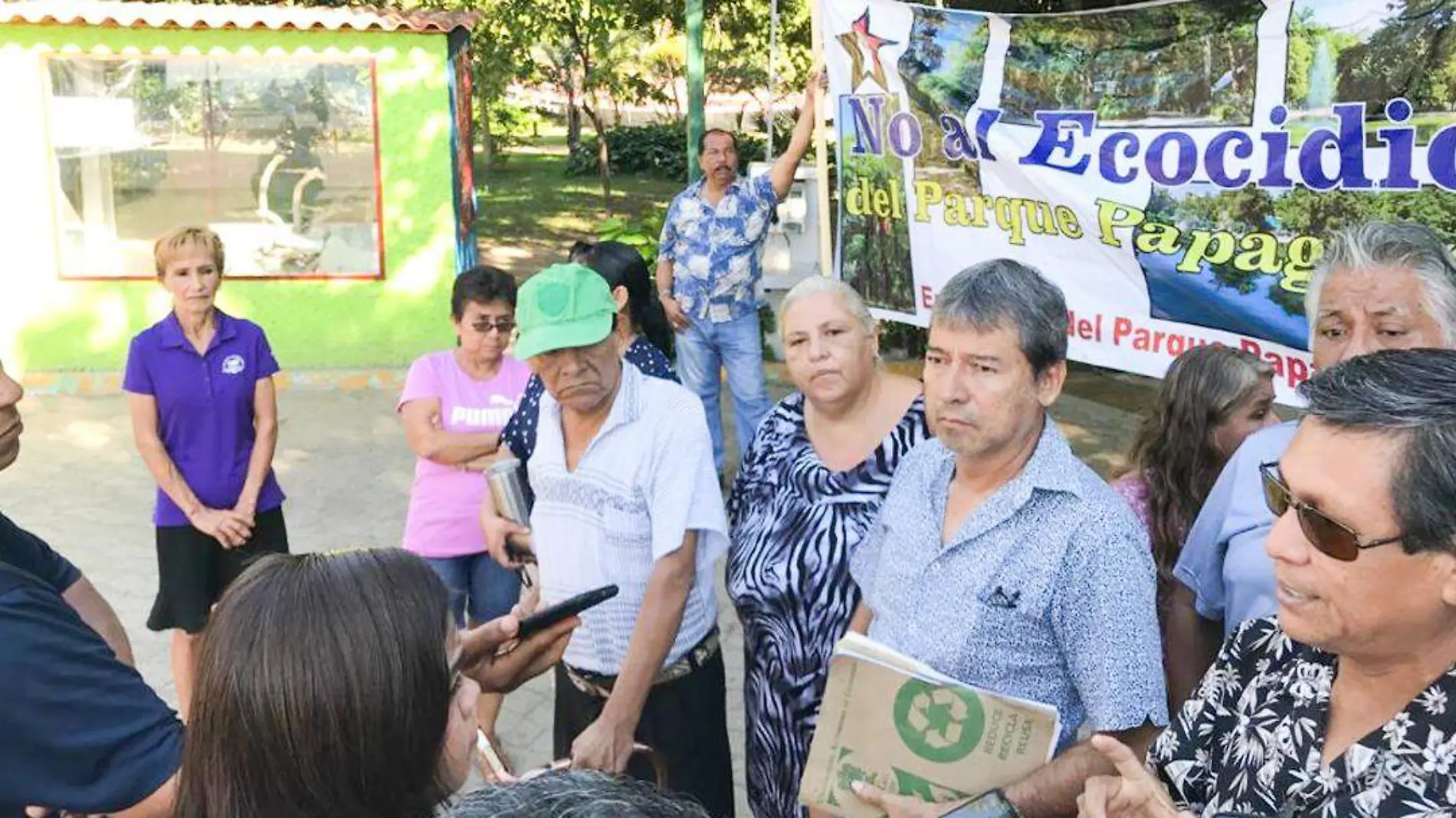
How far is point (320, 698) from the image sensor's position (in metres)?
1.36

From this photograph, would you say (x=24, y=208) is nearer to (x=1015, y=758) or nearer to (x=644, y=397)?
(x=644, y=397)

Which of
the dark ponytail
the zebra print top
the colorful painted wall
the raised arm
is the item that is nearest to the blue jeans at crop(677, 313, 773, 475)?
the raised arm

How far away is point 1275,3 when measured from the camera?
12.2 ft

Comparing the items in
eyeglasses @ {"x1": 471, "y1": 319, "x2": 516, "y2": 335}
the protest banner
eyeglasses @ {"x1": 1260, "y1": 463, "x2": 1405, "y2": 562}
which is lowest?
the protest banner

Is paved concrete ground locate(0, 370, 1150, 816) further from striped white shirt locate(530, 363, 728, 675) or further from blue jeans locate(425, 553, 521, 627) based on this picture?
striped white shirt locate(530, 363, 728, 675)

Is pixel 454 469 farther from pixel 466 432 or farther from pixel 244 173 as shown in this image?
pixel 244 173

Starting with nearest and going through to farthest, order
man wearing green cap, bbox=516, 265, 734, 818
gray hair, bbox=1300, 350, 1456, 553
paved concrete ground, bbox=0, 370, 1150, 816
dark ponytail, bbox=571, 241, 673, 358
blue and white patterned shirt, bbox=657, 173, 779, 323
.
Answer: gray hair, bbox=1300, 350, 1456, 553, man wearing green cap, bbox=516, 265, 734, 818, dark ponytail, bbox=571, 241, 673, 358, paved concrete ground, bbox=0, 370, 1150, 816, blue and white patterned shirt, bbox=657, 173, 779, 323

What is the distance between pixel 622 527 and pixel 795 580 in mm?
393

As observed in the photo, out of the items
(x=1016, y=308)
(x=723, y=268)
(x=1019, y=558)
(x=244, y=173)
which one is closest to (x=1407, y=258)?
(x=1016, y=308)

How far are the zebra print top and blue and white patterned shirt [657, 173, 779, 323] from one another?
3.68m

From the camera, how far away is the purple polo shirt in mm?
3805

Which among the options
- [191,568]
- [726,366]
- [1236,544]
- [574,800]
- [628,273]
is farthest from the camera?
[726,366]

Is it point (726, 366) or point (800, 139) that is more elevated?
point (800, 139)

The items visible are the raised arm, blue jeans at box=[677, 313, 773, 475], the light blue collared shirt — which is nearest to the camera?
the light blue collared shirt
